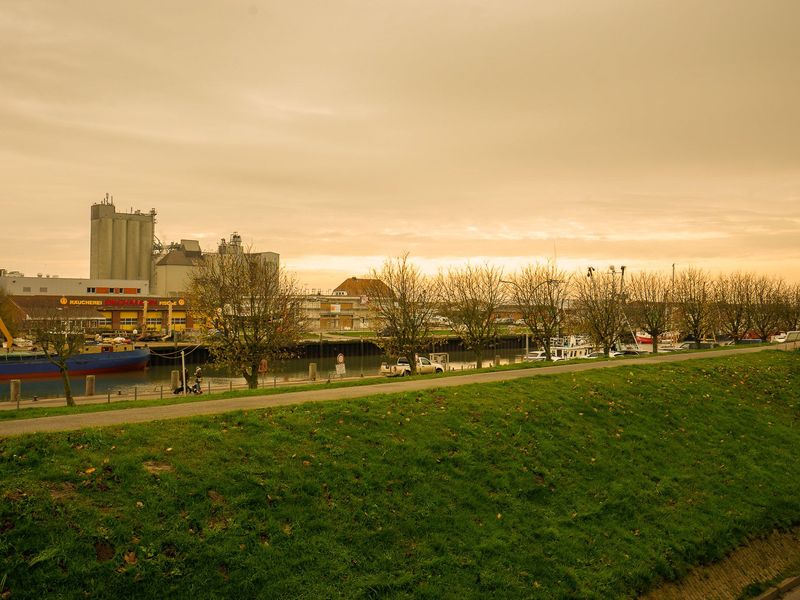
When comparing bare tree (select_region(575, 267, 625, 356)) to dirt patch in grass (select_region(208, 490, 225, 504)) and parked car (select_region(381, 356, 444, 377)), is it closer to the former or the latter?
parked car (select_region(381, 356, 444, 377))

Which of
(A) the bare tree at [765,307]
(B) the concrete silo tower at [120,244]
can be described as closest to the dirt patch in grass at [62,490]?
(A) the bare tree at [765,307]

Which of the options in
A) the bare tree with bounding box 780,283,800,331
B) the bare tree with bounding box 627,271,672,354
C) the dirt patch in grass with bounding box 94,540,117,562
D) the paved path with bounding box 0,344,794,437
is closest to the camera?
the dirt patch in grass with bounding box 94,540,117,562

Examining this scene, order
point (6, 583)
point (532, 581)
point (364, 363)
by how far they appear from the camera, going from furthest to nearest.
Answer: point (364, 363), point (532, 581), point (6, 583)

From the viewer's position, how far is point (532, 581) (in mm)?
11211

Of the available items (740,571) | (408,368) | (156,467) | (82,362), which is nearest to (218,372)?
(82,362)

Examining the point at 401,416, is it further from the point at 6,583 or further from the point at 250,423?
the point at 6,583

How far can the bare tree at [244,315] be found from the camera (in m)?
35.8

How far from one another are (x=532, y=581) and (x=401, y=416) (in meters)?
5.56

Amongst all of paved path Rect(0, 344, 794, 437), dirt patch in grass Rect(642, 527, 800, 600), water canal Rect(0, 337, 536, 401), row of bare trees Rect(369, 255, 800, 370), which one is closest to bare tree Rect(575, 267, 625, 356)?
row of bare trees Rect(369, 255, 800, 370)

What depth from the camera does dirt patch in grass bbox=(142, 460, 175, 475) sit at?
11.1m

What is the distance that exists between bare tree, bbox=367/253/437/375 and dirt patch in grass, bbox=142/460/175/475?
1197 inches

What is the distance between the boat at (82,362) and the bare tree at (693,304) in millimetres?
60915

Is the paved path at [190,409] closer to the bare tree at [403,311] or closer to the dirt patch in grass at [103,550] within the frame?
the dirt patch in grass at [103,550]

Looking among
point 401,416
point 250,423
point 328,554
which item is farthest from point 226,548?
point 401,416
